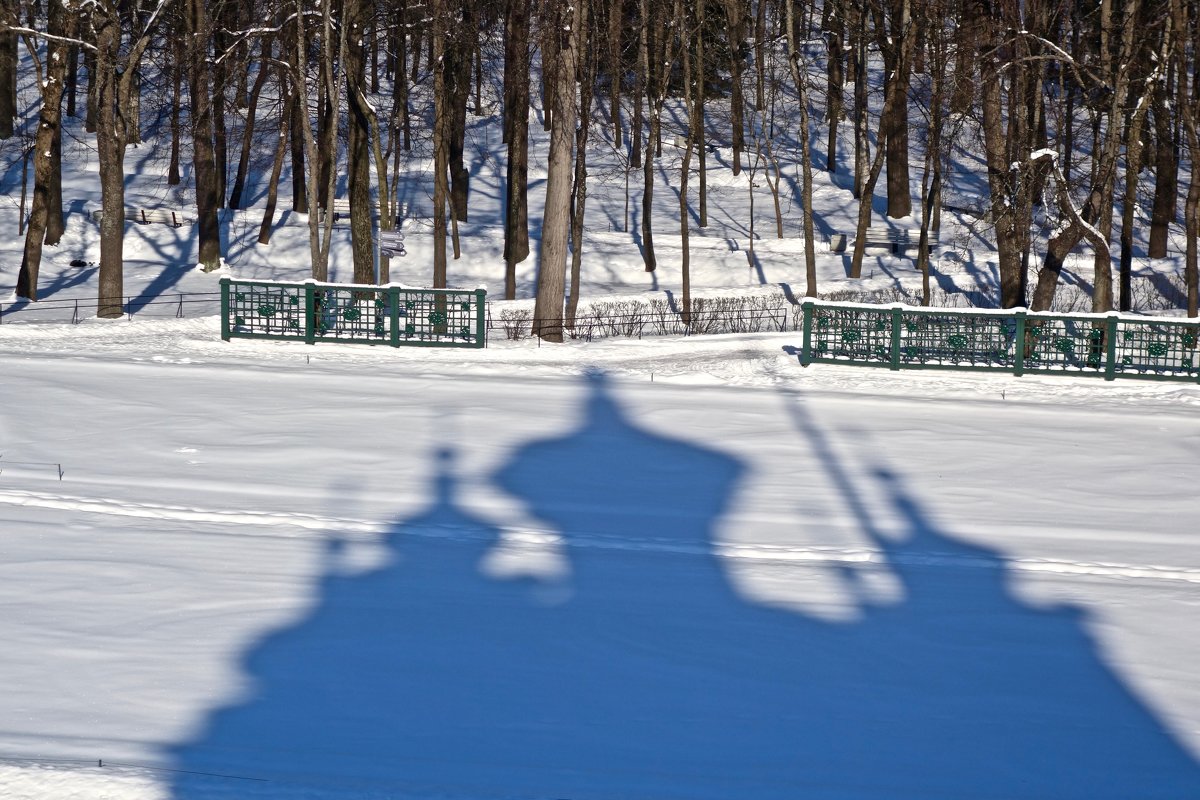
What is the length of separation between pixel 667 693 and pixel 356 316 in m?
14.8

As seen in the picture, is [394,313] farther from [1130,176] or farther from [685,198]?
[1130,176]

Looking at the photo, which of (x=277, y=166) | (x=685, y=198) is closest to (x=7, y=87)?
(x=277, y=166)

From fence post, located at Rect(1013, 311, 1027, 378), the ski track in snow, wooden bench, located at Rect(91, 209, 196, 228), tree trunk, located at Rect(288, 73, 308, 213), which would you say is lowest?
the ski track in snow

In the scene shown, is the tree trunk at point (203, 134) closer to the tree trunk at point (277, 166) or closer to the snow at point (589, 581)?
the tree trunk at point (277, 166)

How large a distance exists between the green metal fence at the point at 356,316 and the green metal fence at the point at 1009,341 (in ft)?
19.3

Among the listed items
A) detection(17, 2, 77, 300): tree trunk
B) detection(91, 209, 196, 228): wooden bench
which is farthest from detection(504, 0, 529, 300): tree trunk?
detection(91, 209, 196, 228): wooden bench

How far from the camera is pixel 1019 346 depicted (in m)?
19.6

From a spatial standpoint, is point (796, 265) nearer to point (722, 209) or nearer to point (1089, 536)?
point (722, 209)

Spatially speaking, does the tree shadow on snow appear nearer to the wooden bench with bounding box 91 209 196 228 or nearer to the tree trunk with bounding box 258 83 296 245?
the tree trunk with bounding box 258 83 296 245

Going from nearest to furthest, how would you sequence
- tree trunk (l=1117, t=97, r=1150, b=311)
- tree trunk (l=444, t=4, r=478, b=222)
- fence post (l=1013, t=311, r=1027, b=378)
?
fence post (l=1013, t=311, r=1027, b=378)
tree trunk (l=1117, t=97, r=1150, b=311)
tree trunk (l=444, t=4, r=478, b=222)

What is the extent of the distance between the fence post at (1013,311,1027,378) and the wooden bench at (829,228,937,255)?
1928cm

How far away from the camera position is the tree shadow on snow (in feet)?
20.5

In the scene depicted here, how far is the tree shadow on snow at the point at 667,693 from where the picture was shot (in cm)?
623

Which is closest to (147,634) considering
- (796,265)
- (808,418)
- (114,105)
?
(808,418)
